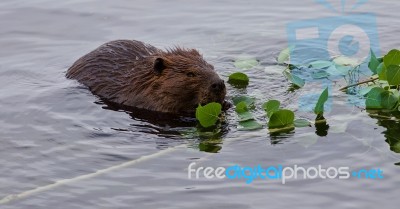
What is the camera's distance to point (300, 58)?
26.0 feet

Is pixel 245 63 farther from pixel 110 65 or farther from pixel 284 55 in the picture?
pixel 110 65

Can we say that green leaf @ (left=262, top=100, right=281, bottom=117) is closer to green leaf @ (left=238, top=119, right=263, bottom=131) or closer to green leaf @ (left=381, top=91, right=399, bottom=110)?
green leaf @ (left=238, top=119, right=263, bottom=131)

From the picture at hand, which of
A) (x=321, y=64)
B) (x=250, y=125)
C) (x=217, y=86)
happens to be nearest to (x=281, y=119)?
(x=250, y=125)

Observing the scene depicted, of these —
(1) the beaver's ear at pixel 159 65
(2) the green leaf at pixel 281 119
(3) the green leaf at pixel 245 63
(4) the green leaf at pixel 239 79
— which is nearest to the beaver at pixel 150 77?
(1) the beaver's ear at pixel 159 65

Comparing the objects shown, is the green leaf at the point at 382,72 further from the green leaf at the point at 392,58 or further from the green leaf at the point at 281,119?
the green leaf at the point at 281,119

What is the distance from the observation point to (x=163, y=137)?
625 centimetres

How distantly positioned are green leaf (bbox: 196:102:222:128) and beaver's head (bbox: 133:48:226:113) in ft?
0.97

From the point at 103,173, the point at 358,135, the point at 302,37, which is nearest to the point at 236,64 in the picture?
the point at 302,37

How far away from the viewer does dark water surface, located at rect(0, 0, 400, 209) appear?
206 inches

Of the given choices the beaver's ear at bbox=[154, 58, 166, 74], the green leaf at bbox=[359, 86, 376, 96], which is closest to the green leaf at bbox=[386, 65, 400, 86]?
the green leaf at bbox=[359, 86, 376, 96]

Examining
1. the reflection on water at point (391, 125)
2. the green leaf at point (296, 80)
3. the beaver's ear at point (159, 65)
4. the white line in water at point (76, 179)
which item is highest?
the beaver's ear at point (159, 65)

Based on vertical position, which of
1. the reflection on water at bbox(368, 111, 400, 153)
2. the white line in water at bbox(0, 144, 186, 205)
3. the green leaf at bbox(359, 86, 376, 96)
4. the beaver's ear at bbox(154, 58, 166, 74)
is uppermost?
the beaver's ear at bbox(154, 58, 166, 74)

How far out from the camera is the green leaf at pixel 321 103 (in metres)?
6.17

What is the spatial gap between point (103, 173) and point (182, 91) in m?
1.44
